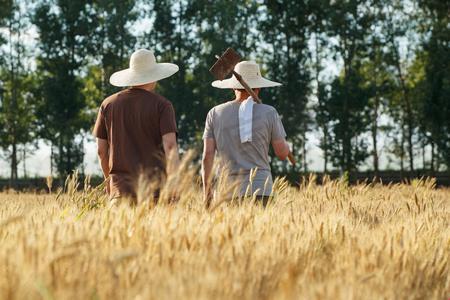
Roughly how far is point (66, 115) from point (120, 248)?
37.0 m

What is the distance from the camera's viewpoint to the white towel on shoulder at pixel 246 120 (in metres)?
5.98

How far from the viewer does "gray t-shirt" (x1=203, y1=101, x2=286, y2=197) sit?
600cm

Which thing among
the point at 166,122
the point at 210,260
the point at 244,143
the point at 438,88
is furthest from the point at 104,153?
the point at 438,88

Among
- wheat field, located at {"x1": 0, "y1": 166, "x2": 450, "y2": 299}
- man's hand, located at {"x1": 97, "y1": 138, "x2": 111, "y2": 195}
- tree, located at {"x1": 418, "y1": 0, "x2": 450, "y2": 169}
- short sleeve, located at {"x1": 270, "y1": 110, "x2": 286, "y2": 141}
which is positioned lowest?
wheat field, located at {"x1": 0, "y1": 166, "x2": 450, "y2": 299}

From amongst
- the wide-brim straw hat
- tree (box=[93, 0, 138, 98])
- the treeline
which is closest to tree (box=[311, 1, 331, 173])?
the treeline

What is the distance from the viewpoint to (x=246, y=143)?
19.9 feet

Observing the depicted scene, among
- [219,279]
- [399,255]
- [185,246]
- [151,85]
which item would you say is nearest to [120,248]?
[185,246]

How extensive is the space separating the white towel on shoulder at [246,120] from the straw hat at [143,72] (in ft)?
2.15

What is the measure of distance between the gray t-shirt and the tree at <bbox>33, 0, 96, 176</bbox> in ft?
110

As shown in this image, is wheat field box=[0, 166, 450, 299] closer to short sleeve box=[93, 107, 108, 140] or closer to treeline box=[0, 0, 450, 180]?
short sleeve box=[93, 107, 108, 140]

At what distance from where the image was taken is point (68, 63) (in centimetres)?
4038

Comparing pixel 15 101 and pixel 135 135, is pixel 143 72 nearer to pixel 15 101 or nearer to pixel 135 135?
pixel 135 135

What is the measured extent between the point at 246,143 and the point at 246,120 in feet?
0.65

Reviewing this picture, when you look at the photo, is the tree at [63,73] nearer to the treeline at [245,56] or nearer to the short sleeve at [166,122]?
the treeline at [245,56]
